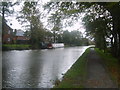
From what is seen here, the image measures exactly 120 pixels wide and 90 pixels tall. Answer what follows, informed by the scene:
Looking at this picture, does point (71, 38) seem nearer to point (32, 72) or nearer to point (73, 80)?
point (32, 72)

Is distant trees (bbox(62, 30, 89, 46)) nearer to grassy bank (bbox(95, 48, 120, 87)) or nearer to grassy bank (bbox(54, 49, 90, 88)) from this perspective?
grassy bank (bbox(95, 48, 120, 87))

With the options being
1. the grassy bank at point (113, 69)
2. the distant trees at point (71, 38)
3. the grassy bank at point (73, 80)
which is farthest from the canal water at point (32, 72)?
the distant trees at point (71, 38)

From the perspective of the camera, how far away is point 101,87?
8398mm

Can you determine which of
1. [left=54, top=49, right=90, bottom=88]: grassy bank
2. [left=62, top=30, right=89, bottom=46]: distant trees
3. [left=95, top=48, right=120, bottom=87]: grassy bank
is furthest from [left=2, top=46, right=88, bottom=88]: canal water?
[left=62, top=30, right=89, bottom=46]: distant trees

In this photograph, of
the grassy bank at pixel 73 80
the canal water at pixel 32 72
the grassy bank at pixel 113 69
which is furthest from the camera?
the canal water at pixel 32 72

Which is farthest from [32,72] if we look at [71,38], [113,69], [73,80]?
[71,38]

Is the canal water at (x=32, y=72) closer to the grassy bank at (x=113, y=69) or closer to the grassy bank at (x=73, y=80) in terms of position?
the grassy bank at (x=73, y=80)

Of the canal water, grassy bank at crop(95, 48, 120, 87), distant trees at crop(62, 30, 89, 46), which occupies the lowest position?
the canal water

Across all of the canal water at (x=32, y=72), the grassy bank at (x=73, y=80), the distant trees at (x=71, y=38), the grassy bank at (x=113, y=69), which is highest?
the distant trees at (x=71, y=38)

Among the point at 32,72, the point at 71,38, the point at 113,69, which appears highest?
the point at 71,38

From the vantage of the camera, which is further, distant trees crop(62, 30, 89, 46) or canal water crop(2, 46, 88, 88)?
distant trees crop(62, 30, 89, 46)

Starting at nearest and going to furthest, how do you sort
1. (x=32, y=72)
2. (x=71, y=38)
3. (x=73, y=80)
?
(x=73, y=80), (x=32, y=72), (x=71, y=38)

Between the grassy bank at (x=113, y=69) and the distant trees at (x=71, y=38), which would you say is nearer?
the grassy bank at (x=113, y=69)

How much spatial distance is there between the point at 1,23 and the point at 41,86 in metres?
38.5
